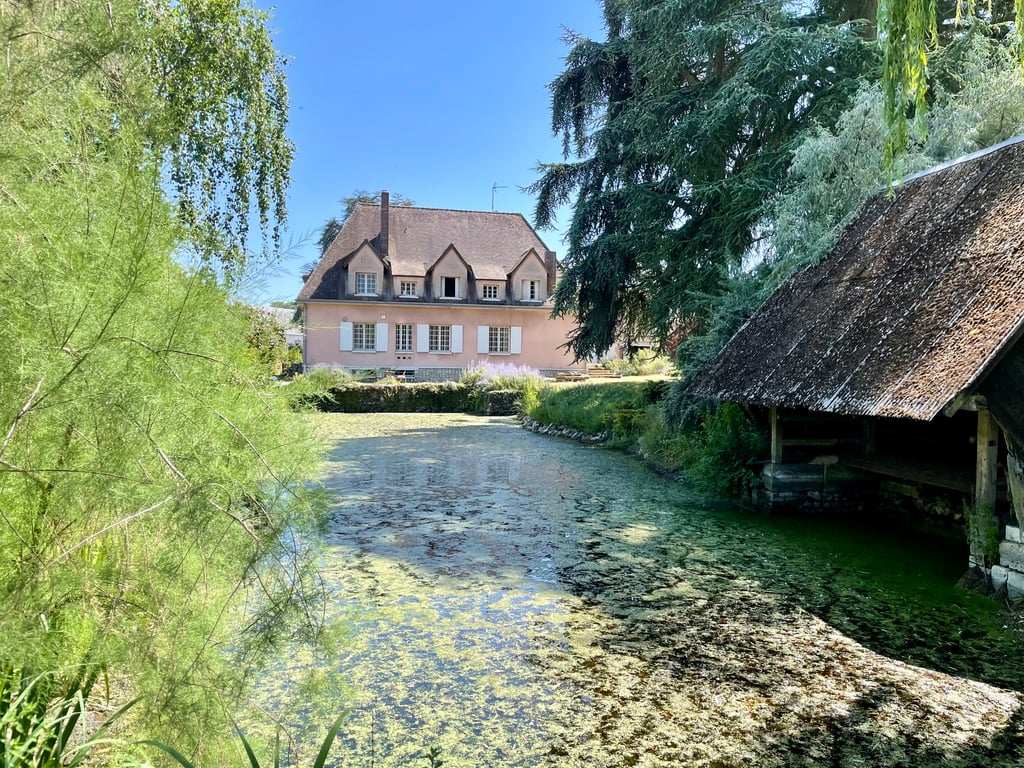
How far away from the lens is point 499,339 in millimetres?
28047

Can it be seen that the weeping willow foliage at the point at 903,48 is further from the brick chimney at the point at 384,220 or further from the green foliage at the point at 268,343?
the brick chimney at the point at 384,220

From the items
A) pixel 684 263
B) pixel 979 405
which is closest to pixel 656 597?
pixel 979 405

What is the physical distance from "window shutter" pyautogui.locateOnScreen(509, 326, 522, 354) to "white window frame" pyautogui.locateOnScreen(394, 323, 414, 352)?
3.89 meters

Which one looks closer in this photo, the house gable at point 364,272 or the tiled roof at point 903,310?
Answer: the tiled roof at point 903,310

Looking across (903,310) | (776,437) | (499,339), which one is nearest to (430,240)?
(499,339)

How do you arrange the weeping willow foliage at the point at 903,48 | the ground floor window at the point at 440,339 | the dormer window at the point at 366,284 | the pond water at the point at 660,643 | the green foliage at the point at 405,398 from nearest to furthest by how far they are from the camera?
the pond water at the point at 660,643, the weeping willow foliage at the point at 903,48, the green foliage at the point at 405,398, the dormer window at the point at 366,284, the ground floor window at the point at 440,339

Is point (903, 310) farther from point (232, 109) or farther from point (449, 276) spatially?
point (449, 276)

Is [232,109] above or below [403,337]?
above

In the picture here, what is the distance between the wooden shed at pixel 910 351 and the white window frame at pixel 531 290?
756 inches

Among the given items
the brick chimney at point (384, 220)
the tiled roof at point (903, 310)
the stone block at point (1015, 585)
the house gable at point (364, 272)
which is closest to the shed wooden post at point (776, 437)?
the tiled roof at point (903, 310)

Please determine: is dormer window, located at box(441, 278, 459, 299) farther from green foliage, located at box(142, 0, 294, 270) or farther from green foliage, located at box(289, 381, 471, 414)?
green foliage, located at box(142, 0, 294, 270)

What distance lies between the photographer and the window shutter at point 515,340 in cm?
2808

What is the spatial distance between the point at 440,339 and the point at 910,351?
22293 mm

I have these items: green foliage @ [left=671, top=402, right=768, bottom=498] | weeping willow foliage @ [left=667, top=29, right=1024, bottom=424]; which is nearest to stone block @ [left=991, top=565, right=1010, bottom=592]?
green foliage @ [left=671, top=402, right=768, bottom=498]
